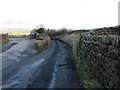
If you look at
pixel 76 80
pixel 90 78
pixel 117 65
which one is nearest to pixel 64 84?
pixel 76 80

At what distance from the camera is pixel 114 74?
5035mm

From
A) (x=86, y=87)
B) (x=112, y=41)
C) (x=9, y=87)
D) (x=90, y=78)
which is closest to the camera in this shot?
(x=112, y=41)

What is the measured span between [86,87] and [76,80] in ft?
4.42

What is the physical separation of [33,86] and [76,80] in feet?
7.05

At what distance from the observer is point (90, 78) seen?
285 inches

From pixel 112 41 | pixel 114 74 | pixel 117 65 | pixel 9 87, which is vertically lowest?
pixel 9 87

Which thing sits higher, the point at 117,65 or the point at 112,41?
the point at 112,41

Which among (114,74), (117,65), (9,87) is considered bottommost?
(9,87)

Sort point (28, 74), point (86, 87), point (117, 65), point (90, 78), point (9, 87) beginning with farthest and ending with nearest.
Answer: point (28, 74) → point (90, 78) → point (9, 87) → point (86, 87) → point (117, 65)

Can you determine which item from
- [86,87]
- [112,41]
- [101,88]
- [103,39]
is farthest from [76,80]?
[112,41]

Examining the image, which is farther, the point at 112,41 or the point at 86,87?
the point at 86,87

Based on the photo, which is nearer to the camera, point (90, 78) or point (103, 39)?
point (103, 39)

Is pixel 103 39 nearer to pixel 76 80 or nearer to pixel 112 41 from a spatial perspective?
pixel 112 41

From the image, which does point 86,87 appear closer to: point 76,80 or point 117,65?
point 76,80
